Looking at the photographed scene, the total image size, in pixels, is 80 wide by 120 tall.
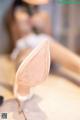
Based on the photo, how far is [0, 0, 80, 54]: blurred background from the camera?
115cm

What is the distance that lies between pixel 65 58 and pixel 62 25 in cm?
38

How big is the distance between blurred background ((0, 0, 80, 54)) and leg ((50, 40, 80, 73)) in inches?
10.7

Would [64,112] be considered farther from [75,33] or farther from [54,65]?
[75,33]

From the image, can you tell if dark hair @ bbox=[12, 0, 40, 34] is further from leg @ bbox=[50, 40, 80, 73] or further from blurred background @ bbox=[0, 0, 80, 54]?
leg @ bbox=[50, 40, 80, 73]

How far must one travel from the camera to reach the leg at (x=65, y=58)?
2.68 feet

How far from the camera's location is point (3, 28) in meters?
1.14

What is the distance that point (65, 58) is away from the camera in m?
0.85

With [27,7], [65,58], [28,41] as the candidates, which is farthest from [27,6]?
[65,58]

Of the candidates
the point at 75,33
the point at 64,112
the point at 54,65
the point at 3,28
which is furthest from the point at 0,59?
the point at 64,112

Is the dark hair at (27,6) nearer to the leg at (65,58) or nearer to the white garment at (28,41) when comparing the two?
the white garment at (28,41)

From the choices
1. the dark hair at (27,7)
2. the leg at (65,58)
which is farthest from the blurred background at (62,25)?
the leg at (65,58)

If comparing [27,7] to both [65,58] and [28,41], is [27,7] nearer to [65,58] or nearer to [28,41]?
[28,41]

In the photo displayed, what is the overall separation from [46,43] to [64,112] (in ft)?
0.62

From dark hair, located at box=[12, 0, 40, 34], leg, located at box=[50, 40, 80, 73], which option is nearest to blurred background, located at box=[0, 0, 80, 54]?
dark hair, located at box=[12, 0, 40, 34]
